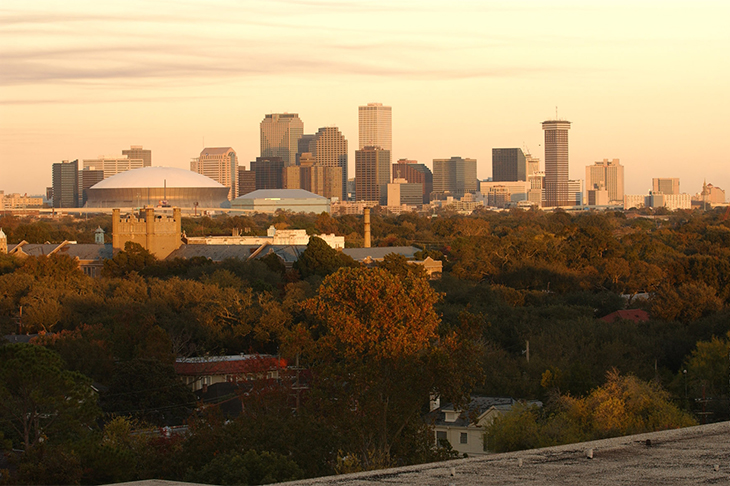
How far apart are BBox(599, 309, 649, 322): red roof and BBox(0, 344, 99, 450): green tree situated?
24001 millimetres

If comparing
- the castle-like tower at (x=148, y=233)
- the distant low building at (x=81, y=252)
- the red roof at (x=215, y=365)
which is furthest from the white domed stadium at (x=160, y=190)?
the red roof at (x=215, y=365)

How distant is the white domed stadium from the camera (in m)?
173

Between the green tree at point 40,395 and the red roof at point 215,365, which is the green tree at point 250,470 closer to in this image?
the green tree at point 40,395

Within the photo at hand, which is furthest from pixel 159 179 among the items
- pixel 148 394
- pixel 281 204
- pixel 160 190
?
pixel 148 394

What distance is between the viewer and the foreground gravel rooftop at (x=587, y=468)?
11766 millimetres

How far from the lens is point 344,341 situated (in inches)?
688

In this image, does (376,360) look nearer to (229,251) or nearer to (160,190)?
(229,251)

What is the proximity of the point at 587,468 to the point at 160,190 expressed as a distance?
541 feet

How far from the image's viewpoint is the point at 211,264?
168 ft

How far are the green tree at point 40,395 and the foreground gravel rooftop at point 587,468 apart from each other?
722 cm

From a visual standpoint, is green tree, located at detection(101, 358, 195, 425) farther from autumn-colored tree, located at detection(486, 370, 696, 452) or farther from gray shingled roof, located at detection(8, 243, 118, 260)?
gray shingled roof, located at detection(8, 243, 118, 260)

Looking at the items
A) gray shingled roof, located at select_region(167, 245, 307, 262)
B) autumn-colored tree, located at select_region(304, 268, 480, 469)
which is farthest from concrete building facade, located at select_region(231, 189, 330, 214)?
autumn-colored tree, located at select_region(304, 268, 480, 469)

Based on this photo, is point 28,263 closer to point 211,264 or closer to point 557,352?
point 211,264

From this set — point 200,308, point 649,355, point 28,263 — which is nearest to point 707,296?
point 649,355
